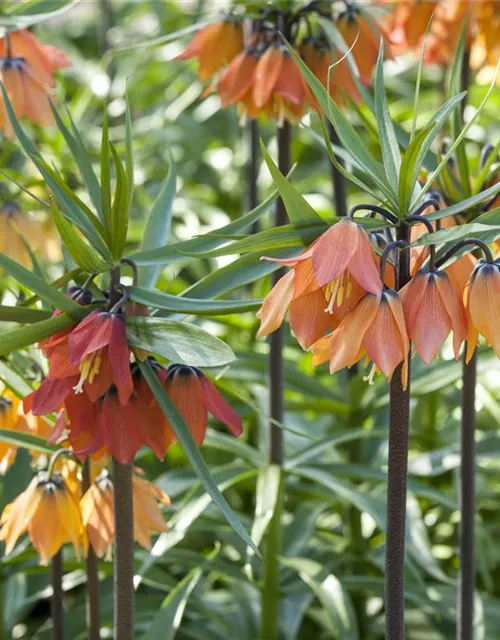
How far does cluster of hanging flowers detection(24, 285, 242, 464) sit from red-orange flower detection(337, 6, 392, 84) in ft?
2.63

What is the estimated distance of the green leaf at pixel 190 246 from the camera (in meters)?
1.14

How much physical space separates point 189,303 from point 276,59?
689mm

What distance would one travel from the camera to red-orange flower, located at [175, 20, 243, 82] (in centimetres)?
175

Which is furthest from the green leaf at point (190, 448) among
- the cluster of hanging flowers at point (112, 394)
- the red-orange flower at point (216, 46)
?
the red-orange flower at point (216, 46)

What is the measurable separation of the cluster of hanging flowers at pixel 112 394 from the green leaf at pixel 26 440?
0.35 ft

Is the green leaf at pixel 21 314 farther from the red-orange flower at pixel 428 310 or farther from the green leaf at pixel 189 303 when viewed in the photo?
the red-orange flower at pixel 428 310

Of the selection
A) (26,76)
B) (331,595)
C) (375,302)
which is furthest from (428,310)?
(26,76)

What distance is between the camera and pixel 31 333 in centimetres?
103

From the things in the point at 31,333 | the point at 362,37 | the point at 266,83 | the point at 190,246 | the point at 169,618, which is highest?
the point at 362,37

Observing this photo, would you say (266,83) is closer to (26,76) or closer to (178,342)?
(26,76)

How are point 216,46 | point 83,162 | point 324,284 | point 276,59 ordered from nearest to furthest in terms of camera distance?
point 324,284 < point 83,162 < point 276,59 < point 216,46

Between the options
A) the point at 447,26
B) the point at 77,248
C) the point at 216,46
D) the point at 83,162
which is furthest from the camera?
the point at 447,26

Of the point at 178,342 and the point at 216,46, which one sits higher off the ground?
the point at 216,46

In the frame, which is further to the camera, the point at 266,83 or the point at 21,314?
the point at 266,83
